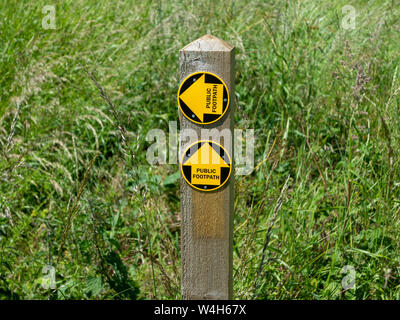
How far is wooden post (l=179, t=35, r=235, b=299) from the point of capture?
61.2 inches

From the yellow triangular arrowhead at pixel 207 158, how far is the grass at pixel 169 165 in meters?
0.35

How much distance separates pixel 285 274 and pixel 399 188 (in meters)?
0.67

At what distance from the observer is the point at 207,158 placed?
1609 mm

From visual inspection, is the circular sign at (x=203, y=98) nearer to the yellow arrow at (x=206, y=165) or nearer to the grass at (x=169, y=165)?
the yellow arrow at (x=206, y=165)

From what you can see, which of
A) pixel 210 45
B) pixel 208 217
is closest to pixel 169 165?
pixel 208 217

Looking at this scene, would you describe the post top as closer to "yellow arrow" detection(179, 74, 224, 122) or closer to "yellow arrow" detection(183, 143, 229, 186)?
"yellow arrow" detection(179, 74, 224, 122)

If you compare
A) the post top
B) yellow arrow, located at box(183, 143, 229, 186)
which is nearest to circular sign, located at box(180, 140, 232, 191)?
yellow arrow, located at box(183, 143, 229, 186)

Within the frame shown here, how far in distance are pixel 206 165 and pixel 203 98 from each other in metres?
0.21

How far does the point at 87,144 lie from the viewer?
328cm

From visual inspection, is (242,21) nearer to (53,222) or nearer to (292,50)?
(292,50)

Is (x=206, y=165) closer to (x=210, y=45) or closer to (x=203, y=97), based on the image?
(x=203, y=97)

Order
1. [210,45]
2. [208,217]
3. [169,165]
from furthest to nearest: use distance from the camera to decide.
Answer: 1. [169,165]
2. [208,217]
3. [210,45]

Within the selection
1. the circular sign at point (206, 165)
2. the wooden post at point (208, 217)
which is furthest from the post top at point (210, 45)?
the circular sign at point (206, 165)
